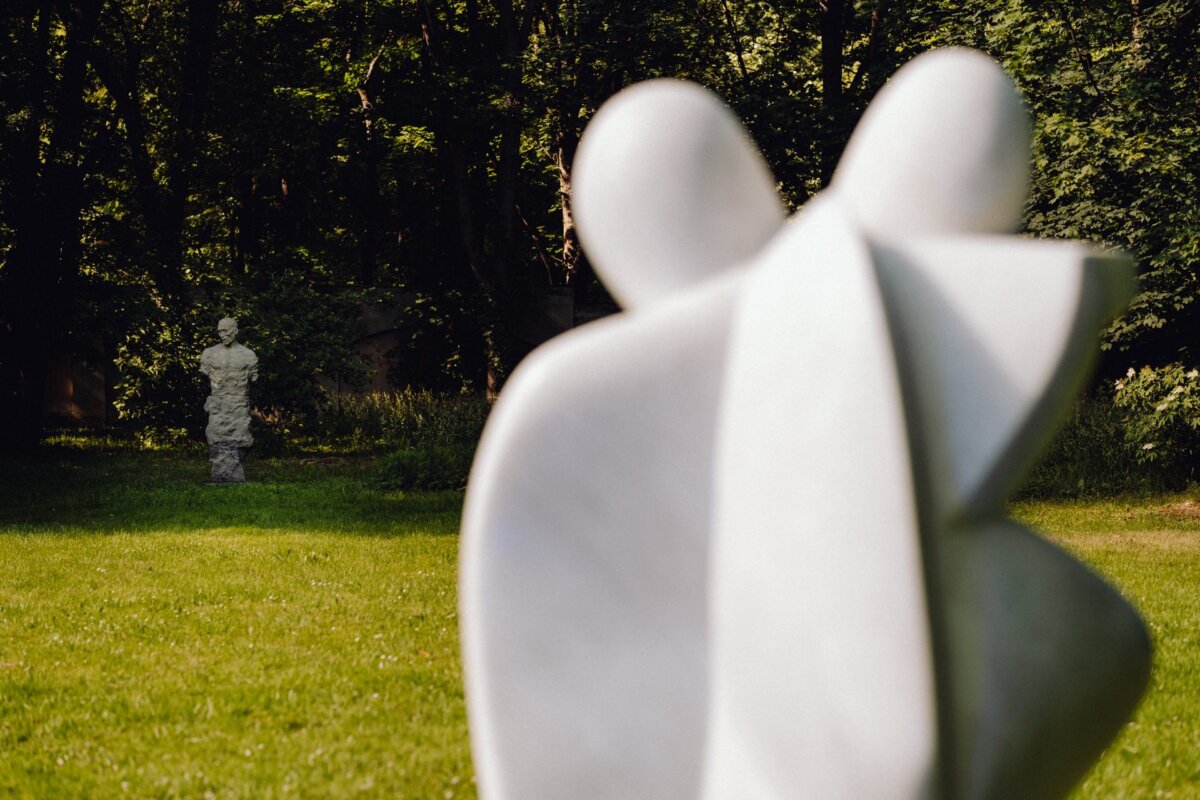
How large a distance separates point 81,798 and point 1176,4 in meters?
16.0

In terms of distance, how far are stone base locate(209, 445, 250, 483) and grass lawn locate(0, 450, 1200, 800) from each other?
1.55 meters

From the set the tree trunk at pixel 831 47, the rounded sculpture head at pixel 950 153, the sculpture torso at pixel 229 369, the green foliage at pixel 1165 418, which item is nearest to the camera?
the rounded sculpture head at pixel 950 153

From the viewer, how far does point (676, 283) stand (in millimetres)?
3102

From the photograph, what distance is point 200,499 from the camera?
14570mm

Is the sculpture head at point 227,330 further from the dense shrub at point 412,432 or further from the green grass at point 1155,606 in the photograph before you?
the green grass at point 1155,606

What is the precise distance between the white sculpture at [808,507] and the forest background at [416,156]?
1283 cm

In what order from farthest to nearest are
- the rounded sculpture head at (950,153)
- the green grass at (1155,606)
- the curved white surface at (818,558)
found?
the green grass at (1155,606) < the rounded sculpture head at (950,153) < the curved white surface at (818,558)

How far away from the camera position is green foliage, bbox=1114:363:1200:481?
49.2ft

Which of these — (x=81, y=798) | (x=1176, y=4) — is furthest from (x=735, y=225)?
(x=1176, y=4)

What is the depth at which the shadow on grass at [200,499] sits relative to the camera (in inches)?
504

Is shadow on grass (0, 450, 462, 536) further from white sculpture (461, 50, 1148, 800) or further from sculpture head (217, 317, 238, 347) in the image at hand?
white sculpture (461, 50, 1148, 800)

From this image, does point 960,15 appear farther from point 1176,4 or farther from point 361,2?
point 361,2

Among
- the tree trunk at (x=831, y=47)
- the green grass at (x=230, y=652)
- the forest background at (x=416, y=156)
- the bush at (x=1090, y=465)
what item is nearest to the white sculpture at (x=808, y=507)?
the green grass at (x=230, y=652)

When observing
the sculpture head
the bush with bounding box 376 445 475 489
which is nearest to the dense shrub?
the bush with bounding box 376 445 475 489
